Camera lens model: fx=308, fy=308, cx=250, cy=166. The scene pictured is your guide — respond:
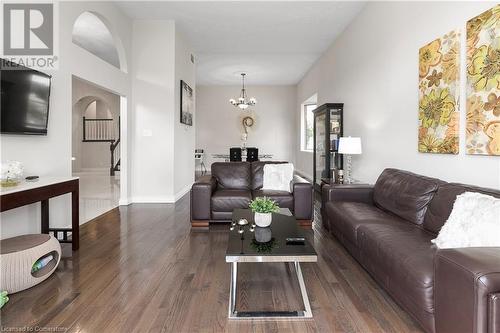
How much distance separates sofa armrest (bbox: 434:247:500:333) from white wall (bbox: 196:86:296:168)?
1002cm

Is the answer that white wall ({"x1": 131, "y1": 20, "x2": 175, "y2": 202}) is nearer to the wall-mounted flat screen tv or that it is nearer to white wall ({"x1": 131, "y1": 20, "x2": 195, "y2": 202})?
white wall ({"x1": 131, "y1": 20, "x2": 195, "y2": 202})

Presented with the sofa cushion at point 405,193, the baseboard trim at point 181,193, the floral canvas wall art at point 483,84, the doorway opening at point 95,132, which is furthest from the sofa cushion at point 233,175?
the doorway opening at point 95,132

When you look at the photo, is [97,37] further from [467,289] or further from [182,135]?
[467,289]

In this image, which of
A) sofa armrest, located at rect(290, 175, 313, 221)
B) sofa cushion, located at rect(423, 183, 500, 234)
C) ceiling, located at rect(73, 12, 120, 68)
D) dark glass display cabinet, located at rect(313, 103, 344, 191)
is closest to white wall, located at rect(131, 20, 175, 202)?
ceiling, located at rect(73, 12, 120, 68)

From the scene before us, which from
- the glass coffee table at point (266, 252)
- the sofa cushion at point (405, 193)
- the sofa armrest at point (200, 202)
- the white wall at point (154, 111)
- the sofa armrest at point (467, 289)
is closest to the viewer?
the sofa armrest at point (467, 289)

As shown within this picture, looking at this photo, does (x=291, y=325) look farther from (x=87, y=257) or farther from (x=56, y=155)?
(x=56, y=155)

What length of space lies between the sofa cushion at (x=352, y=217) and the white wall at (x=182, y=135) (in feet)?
11.0

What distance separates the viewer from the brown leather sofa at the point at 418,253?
4.36 ft

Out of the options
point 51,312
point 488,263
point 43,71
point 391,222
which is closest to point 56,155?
point 43,71

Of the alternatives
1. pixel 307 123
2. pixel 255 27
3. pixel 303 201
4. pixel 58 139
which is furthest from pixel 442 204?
pixel 307 123

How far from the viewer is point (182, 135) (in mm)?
6285

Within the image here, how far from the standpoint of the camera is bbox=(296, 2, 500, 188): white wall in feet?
8.67

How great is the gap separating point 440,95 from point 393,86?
39.5 inches

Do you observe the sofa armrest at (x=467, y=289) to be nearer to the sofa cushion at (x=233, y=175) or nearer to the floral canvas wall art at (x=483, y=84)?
the floral canvas wall art at (x=483, y=84)
